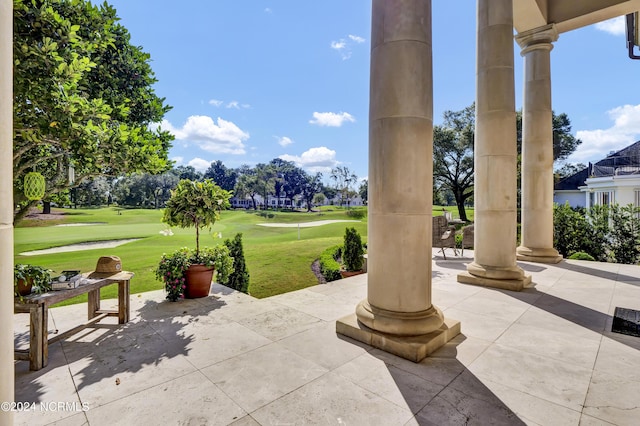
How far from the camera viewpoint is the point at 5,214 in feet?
4.83

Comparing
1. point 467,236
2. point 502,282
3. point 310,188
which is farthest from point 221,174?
point 502,282


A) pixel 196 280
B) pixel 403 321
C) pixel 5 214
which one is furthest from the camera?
pixel 196 280

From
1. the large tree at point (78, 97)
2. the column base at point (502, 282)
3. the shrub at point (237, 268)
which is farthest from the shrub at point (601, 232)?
the large tree at point (78, 97)

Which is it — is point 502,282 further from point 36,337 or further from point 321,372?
point 36,337

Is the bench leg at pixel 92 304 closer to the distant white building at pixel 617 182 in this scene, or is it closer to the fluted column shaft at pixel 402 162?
the fluted column shaft at pixel 402 162

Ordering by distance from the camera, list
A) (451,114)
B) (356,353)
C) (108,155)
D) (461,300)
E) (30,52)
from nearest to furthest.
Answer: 1. (30,52)
2. (356,353)
3. (108,155)
4. (461,300)
5. (451,114)

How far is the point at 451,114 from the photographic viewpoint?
91.1ft

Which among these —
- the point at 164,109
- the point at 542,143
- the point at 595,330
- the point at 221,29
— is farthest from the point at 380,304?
the point at 221,29

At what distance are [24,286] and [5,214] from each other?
2.74 meters

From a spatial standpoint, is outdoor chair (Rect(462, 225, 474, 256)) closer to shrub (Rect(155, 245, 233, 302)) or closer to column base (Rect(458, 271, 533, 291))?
column base (Rect(458, 271, 533, 291))

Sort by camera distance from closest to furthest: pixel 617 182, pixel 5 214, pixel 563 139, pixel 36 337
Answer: pixel 5 214
pixel 36 337
pixel 617 182
pixel 563 139

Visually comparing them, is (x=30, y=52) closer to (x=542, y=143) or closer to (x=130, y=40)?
(x=130, y=40)

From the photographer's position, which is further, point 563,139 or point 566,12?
point 563,139

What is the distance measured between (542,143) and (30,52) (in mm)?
11073
